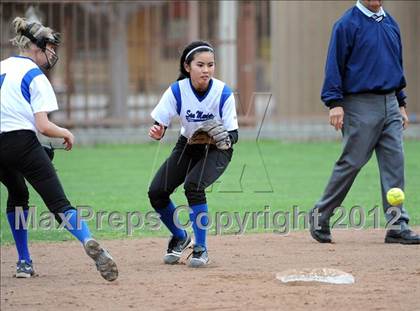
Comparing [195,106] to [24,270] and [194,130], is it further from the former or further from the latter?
[24,270]

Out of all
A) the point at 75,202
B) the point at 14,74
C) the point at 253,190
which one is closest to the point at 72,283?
the point at 14,74

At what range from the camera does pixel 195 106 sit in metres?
8.05

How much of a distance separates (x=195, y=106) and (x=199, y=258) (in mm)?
1249

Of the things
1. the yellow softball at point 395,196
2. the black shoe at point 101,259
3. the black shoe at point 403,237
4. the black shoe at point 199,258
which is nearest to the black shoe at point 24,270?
the black shoe at point 101,259

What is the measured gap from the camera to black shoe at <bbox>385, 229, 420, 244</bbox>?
29.1 ft

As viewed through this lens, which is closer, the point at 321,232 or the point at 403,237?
the point at 403,237

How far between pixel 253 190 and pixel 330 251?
4.10 m

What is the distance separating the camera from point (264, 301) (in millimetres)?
6531

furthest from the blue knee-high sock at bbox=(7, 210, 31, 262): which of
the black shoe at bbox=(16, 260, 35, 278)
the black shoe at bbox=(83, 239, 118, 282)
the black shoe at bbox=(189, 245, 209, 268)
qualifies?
the black shoe at bbox=(189, 245, 209, 268)

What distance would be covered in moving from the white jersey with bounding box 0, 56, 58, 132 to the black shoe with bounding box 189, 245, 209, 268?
1774 millimetres

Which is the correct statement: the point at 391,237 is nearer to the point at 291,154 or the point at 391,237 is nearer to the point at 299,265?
the point at 299,265

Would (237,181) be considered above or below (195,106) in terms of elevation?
below

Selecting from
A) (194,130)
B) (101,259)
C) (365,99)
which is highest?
(365,99)

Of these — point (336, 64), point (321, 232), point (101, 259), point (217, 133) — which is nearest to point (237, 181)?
point (321, 232)
